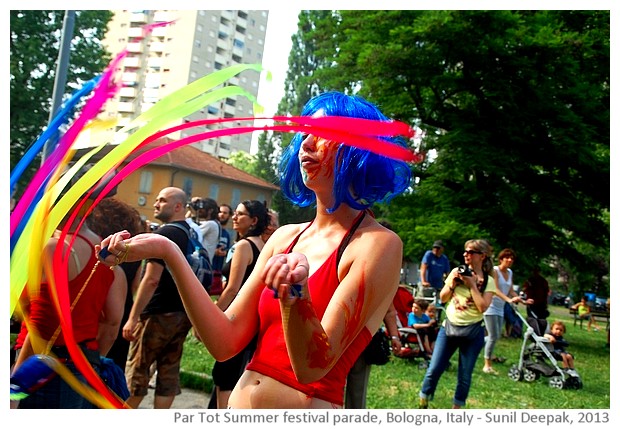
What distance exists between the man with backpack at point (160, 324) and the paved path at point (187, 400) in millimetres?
925

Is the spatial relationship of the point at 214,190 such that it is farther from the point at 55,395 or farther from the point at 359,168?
the point at 359,168

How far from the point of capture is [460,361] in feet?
18.1

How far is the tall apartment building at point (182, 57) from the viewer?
2074mm

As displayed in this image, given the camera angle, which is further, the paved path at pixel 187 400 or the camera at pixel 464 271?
the paved path at pixel 187 400

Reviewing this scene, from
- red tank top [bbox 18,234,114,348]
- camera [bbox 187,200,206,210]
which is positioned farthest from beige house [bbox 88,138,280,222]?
red tank top [bbox 18,234,114,348]

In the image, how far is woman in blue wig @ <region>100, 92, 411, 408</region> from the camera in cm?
164

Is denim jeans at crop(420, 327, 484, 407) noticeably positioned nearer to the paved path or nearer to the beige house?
the paved path

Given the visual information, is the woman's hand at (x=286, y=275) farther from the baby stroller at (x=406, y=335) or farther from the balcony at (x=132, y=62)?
the baby stroller at (x=406, y=335)

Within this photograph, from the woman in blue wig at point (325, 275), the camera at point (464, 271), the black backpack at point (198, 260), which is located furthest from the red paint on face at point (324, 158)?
the camera at point (464, 271)

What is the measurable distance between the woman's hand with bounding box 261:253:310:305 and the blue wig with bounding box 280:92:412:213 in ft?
1.60

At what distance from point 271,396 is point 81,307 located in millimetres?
1519

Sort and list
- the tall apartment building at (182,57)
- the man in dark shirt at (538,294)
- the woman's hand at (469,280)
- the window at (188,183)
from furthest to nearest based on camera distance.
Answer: the window at (188,183) < the man in dark shirt at (538,294) < the woman's hand at (469,280) < the tall apartment building at (182,57)
